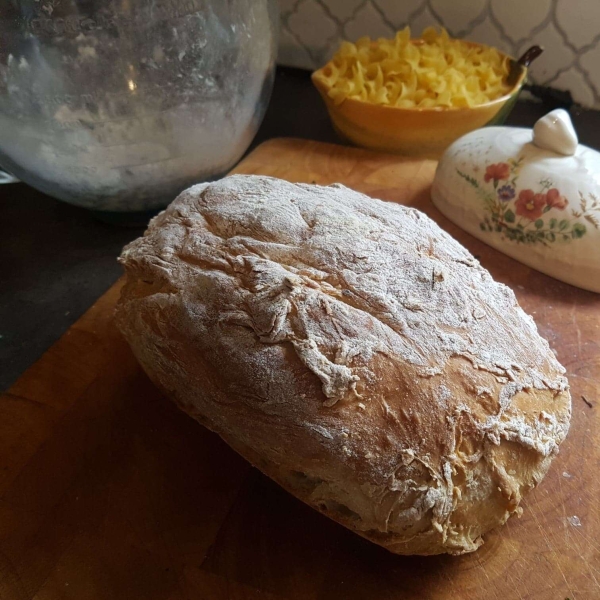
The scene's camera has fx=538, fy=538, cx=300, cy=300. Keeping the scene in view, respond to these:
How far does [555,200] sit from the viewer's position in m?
1.05

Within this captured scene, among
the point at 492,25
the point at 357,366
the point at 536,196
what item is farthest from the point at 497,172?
the point at 492,25

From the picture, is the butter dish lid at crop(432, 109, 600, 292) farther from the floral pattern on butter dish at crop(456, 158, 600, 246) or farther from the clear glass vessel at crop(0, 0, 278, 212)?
the clear glass vessel at crop(0, 0, 278, 212)

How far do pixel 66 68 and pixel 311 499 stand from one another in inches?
31.9

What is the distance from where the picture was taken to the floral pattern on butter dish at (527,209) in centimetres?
103

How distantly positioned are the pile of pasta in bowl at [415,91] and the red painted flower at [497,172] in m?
0.26

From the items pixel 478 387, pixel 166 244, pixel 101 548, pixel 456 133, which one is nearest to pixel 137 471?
pixel 101 548

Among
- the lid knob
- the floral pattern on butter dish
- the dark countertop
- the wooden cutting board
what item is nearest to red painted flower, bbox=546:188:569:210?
the floral pattern on butter dish

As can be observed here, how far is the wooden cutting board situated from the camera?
679mm

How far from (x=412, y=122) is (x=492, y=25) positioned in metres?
0.56

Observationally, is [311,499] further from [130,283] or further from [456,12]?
[456,12]

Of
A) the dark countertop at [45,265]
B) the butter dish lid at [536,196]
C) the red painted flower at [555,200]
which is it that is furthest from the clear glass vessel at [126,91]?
the red painted flower at [555,200]

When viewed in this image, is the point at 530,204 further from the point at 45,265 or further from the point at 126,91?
the point at 45,265

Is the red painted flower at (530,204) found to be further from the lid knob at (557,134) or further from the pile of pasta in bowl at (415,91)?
the pile of pasta in bowl at (415,91)

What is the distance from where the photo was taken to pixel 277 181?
3.07ft
